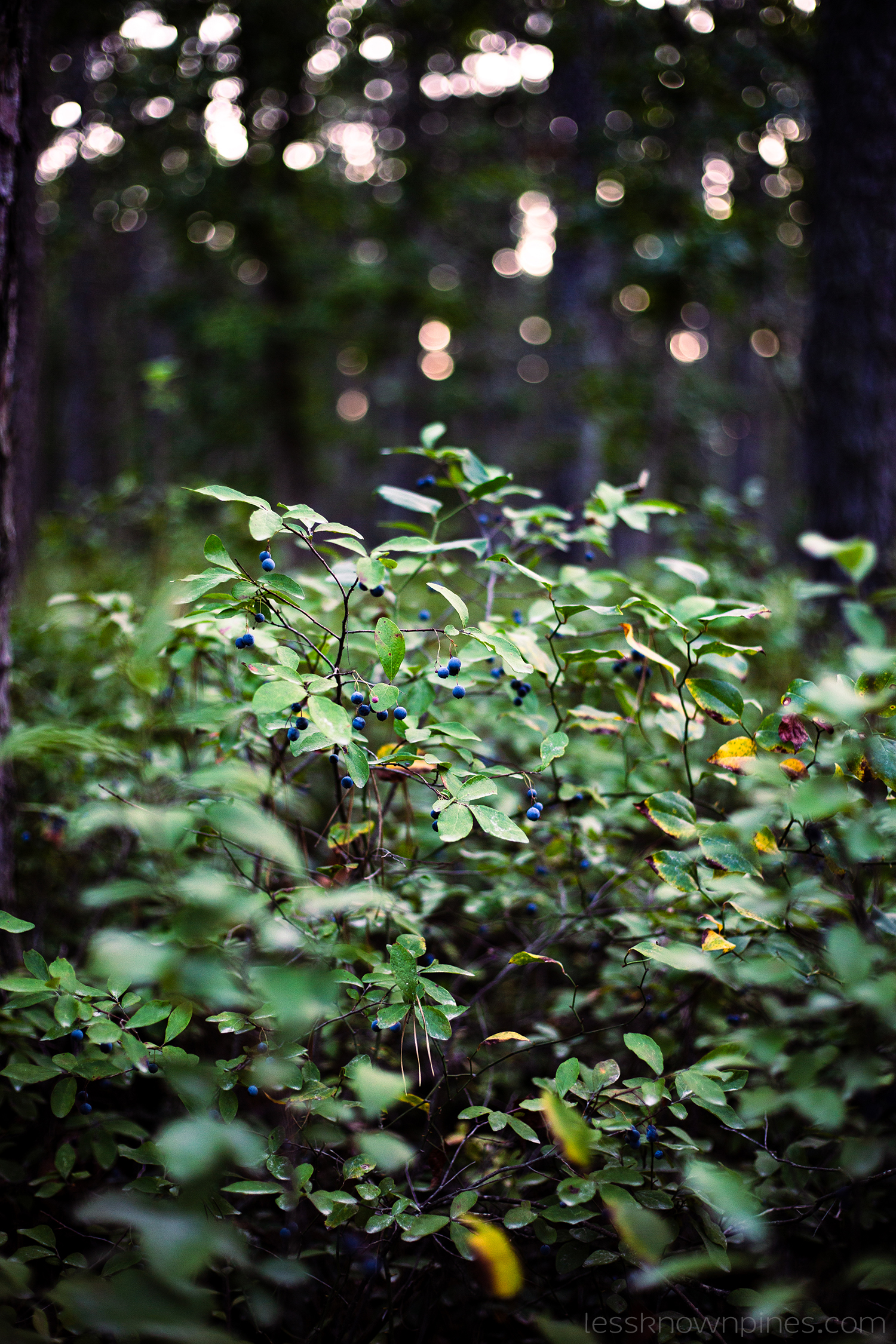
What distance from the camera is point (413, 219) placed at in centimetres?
1057

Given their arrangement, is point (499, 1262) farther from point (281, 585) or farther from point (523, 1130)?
point (281, 585)

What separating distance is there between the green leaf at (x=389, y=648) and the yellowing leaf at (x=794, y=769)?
2.11 ft

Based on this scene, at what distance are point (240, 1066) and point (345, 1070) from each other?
0.58 ft

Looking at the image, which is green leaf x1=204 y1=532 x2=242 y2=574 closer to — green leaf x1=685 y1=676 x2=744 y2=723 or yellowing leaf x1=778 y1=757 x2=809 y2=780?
green leaf x1=685 y1=676 x2=744 y2=723

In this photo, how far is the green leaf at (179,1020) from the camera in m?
1.06

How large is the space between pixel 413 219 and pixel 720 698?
450 inches

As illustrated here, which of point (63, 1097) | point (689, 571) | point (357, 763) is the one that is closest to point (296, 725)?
point (357, 763)

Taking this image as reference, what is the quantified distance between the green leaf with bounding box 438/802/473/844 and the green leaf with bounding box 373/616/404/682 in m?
0.21

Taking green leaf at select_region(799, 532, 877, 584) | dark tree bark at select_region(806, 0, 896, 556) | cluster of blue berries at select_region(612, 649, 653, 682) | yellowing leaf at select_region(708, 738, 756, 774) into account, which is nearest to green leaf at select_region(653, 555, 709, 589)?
cluster of blue berries at select_region(612, 649, 653, 682)

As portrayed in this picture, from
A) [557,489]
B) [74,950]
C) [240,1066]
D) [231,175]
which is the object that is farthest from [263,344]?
[240,1066]

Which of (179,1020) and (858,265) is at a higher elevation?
(858,265)

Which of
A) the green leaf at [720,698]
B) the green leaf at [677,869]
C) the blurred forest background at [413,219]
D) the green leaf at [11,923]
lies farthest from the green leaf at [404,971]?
the blurred forest background at [413,219]

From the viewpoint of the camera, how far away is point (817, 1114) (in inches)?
28.5

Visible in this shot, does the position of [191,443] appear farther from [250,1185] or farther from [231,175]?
[250,1185]
